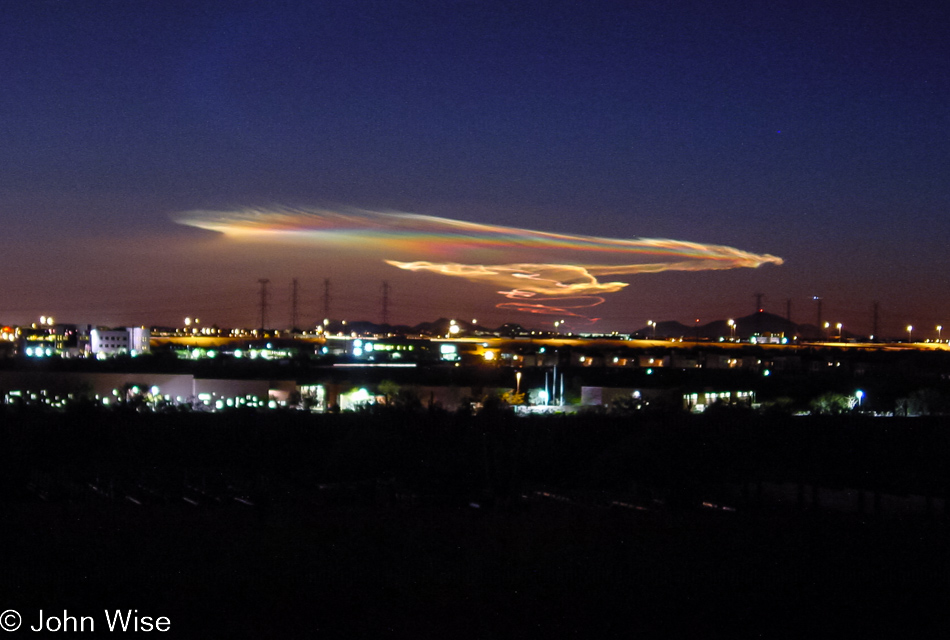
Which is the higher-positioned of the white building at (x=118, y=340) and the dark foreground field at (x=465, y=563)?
the white building at (x=118, y=340)

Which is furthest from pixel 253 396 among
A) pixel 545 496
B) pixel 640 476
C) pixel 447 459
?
pixel 545 496

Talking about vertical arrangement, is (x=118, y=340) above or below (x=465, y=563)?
above

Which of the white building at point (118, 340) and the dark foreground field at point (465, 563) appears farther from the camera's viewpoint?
the white building at point (118, 340)

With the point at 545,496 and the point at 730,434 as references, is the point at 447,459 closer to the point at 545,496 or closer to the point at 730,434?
the point at 545,496

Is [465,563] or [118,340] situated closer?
[465,563]
